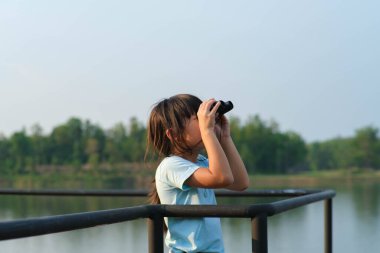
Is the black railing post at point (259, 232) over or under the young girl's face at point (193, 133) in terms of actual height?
under

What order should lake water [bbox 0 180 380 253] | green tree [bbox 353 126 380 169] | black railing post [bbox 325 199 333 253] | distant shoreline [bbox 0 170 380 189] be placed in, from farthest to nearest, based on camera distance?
green tree [bbox 353 126 380 169] < distant shoreline [bbox 0 170 380 189] < lake water [bbox 0 180 380 253] < black railing post [bbox 325 199 333 253]

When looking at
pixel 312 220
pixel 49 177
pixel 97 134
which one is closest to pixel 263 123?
pixel 97 134

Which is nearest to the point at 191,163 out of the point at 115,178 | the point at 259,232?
the point at 259,232

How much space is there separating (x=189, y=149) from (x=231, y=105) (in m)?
0.19

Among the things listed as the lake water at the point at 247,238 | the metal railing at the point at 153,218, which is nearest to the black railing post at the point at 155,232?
the metal railing at the point at 153,218

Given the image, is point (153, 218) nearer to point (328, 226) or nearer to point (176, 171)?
point (176, 171)

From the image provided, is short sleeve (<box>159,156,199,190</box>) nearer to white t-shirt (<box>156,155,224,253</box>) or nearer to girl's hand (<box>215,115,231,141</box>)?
white t-shirt (<box>156,155,224,253</box>)

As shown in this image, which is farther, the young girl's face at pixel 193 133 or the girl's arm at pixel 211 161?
the young girl's face at pixel 193 133

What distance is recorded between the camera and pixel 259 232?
5.31ft

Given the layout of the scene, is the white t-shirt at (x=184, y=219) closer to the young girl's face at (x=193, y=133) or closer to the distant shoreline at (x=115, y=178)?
the young girl's face at (x=193, y=133)

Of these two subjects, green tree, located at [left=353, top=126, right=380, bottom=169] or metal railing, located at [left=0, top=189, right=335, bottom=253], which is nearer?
metal railing, located at [left=0, top=189, right=335, bottom=253]

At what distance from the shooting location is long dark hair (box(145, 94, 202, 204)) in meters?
1.91

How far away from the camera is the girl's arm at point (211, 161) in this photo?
174 cm

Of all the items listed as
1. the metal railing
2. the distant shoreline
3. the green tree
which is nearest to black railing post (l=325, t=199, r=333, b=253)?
the metal railing
